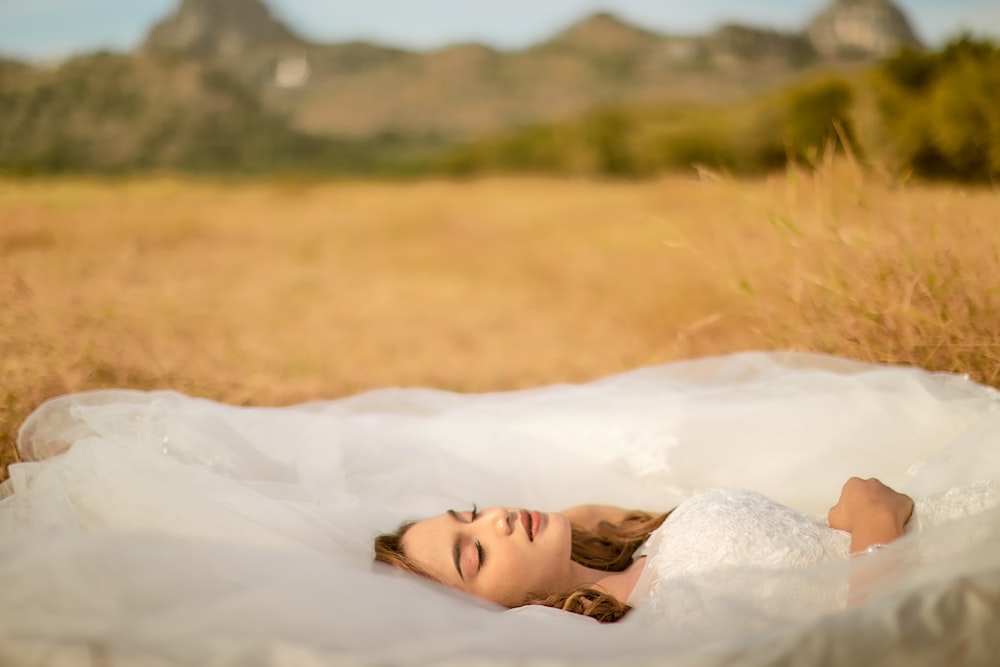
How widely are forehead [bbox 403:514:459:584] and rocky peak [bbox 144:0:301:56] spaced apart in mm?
9034

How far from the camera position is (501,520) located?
1.88m

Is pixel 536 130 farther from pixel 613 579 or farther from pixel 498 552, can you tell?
pixel 498 552

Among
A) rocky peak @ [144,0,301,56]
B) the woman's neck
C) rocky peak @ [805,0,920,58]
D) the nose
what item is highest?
rocky peak @ [144,0,301,56]

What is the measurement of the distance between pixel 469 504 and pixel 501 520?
53cm

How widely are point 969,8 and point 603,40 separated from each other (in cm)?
457

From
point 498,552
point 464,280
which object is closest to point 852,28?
point 464,280

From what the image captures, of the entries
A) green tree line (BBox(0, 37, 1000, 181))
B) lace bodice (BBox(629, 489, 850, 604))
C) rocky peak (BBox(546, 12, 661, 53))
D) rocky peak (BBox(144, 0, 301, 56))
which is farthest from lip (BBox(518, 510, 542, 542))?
rocky peak (BBox(144, 0, 301, 56))

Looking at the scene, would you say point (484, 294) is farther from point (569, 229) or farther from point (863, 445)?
point (863, 445)

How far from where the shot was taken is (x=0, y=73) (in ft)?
24.0

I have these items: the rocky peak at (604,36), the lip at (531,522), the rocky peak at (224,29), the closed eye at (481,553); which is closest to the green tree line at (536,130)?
the rocky peak at (224,29)

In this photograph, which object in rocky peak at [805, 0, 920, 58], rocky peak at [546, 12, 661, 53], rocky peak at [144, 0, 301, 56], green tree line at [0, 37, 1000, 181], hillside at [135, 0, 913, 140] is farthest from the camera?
rocky peak at [546, 12, 661, 53]

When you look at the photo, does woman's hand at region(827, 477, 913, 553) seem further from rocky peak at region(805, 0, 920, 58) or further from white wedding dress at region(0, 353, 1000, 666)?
rocky peak at region(805, 0, 920, 58)

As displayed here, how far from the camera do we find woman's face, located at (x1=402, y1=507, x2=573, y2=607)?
1.84 meters

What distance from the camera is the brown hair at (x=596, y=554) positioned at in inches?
70.7
